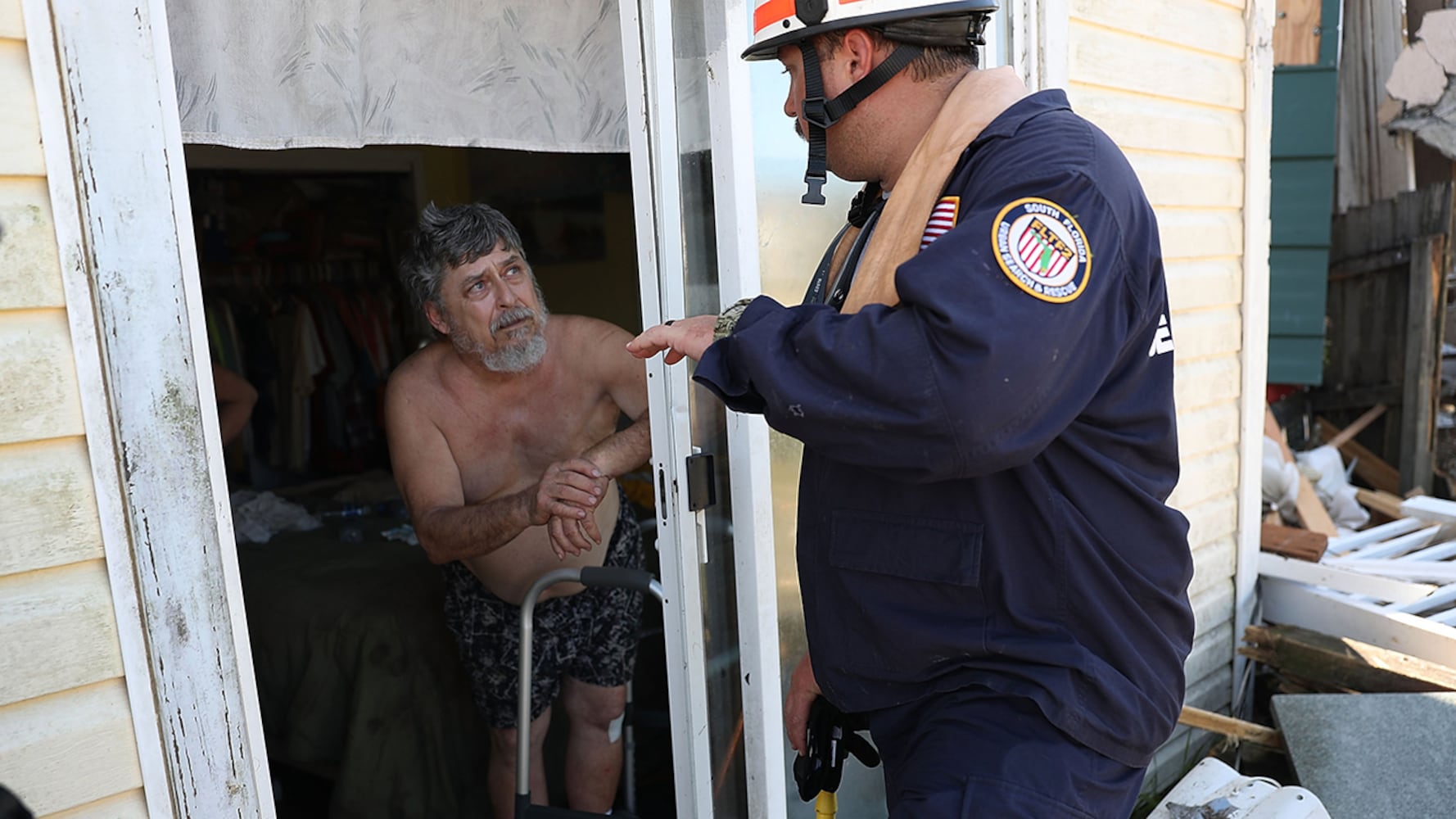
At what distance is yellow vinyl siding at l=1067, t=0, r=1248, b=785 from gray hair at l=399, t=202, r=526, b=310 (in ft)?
6.49

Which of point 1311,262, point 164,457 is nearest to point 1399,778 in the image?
point 164,457

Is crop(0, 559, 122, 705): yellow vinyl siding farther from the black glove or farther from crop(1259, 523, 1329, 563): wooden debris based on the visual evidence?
crop(1259, 523, 1329, 563): wooden debris

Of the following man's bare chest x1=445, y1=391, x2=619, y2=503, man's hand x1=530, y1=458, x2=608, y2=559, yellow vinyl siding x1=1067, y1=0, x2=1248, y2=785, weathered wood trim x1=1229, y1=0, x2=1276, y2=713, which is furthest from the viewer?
weathered wood trim x1=1229, y1=0, x2=1276, y2=713

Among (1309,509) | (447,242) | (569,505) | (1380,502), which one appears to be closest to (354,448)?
(447,242)

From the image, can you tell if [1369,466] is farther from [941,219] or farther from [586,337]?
[941,219]

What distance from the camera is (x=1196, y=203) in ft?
14.0

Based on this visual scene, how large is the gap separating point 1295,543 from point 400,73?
14.7 feet

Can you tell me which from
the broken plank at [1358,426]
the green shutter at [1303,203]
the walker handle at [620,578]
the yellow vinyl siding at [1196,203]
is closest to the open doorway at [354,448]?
the walker handle at [620,578]

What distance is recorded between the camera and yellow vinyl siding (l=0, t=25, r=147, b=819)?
158 centimetres

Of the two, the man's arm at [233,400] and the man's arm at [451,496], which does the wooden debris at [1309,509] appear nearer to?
the man's arm at [451,496]

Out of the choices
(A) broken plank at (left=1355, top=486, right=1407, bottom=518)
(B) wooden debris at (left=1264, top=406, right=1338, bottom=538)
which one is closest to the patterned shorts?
(B) wooden debris at (left=1264, top=406, right=1338, bottom=538)

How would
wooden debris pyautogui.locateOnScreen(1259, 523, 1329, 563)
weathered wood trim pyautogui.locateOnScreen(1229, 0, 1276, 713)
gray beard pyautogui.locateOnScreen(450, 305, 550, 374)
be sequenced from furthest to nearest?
wooden debris pyautogui.locateOnScreen(1259, 523, 1329, 563) → weathered wood trim pyautogui.locateOnScreen(1229, 0, 1276, 713) → gray beard pyautogui.locateOnScreen(450, 305, 550, 374)

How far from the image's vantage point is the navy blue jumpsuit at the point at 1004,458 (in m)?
1.41

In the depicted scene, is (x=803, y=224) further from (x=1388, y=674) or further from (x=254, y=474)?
(x=254, y=474)
